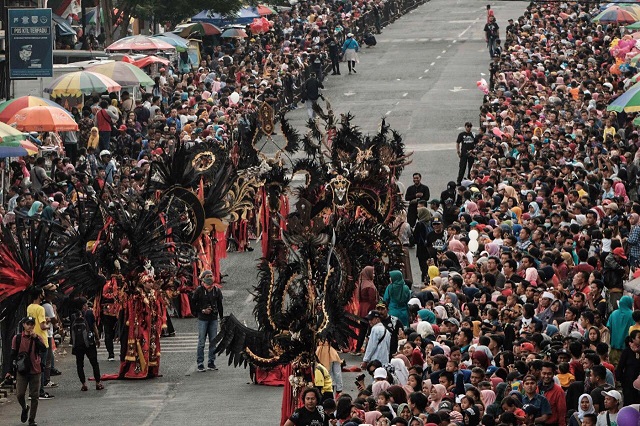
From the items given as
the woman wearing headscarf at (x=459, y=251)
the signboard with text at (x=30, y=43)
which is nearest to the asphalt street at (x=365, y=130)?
the woman wearing headscarf at (x=459, y=251)

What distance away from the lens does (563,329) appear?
20.4m

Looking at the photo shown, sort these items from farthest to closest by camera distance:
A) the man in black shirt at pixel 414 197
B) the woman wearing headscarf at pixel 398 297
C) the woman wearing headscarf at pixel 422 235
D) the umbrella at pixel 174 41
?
the umbrella at pixel 174 41 → the man in black shirt at pixel 414 197 → the woman wearing headscarf at pixel 422 235 → the woman wearing headscarf at pixel 398 297

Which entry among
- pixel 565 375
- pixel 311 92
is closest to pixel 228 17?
pixel 311 92

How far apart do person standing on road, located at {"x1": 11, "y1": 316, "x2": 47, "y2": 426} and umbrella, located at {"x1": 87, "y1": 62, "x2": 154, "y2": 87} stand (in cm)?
1848

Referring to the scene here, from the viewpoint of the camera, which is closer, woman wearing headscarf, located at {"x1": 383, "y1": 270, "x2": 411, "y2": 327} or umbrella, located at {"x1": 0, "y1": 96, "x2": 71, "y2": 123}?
woman wearing headscarf, located at {"x1": 383, "y1": 270, "x2": 411, "y2": 327}

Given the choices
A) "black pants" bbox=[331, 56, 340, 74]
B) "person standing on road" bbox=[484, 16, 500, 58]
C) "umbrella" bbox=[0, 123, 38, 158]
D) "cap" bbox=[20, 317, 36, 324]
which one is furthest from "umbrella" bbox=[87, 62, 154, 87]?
"person standing on road" bbox=[484, 16, 500, 58]

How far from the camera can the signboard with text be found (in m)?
35.7

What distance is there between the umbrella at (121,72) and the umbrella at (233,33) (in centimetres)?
1710

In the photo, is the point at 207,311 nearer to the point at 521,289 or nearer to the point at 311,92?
the point at 521,289

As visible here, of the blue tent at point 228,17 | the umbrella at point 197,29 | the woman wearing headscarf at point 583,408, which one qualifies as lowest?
the woman wearing headscarf at point 583,408

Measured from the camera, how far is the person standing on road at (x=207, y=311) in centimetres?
2453

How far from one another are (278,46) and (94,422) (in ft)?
121

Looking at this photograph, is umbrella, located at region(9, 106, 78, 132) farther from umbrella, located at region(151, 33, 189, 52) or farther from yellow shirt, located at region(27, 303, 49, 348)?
umbrella, located at region(151, 33, 189, 52)

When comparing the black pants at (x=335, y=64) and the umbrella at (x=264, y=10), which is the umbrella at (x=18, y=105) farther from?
the umbrella at (x=264, y=10)
